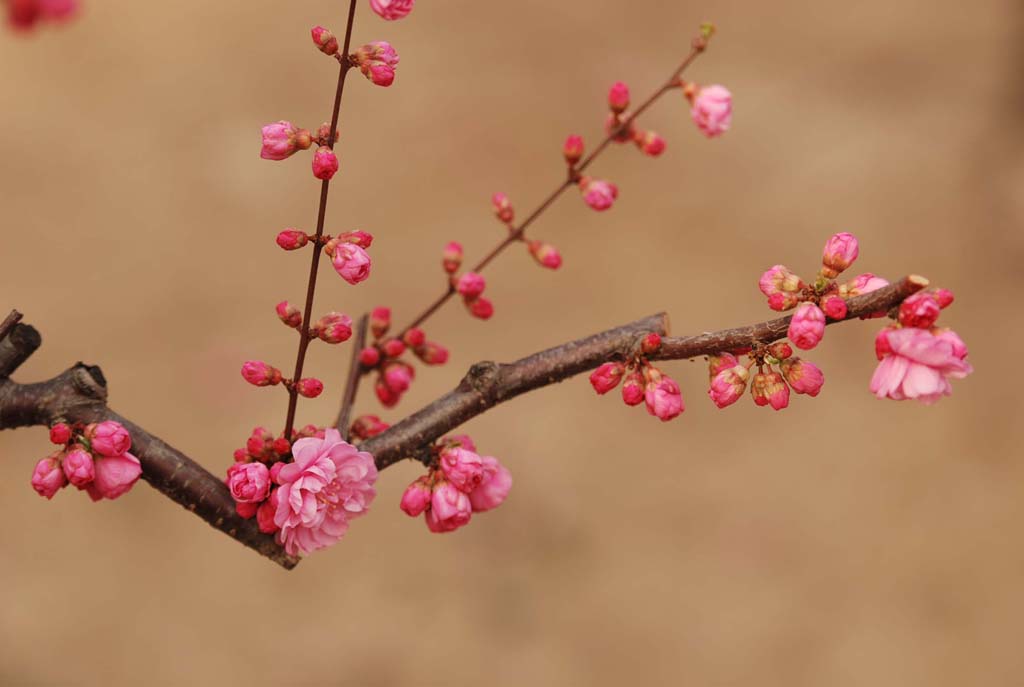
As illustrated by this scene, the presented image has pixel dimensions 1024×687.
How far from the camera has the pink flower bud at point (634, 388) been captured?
24.6 inches

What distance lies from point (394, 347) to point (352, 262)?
277 millimetres

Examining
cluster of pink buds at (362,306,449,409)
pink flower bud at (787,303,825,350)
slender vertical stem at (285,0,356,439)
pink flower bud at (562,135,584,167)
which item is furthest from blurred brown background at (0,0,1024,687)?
pink flower bud at (787,303,825,350)

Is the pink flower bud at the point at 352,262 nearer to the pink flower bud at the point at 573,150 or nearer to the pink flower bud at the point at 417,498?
the pink flower bud at the point at 417,498

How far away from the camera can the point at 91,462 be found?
582 millimetres

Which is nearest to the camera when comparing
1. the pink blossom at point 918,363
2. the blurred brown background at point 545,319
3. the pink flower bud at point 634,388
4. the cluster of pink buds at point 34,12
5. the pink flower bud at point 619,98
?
the cluster of pink buds at point 34,12

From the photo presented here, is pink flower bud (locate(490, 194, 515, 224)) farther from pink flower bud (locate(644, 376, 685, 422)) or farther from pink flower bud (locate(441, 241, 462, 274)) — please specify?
pink flower bud (locate(644, 376, 685, 422))

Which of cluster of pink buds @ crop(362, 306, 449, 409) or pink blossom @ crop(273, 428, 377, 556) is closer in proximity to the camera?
pink blossom @ crop(273, 428, 377, 556)

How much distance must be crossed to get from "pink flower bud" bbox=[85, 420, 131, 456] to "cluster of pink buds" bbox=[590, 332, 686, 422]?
29cm

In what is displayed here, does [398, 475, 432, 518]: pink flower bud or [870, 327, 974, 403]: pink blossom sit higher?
[870, 327, 974, 403]: pink blossom

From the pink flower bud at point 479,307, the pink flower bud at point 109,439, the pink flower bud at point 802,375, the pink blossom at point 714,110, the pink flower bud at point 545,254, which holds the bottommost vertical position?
the pink flower bud at point 109,439

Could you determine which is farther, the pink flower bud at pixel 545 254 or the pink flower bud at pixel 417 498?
the pink flower bud at pixel 545 254

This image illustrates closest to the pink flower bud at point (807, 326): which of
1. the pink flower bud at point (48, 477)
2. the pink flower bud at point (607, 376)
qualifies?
the pink flower bud at point (607, 376)

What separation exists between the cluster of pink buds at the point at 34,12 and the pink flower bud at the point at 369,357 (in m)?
0.57

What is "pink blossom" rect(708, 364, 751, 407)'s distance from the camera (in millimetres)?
583
